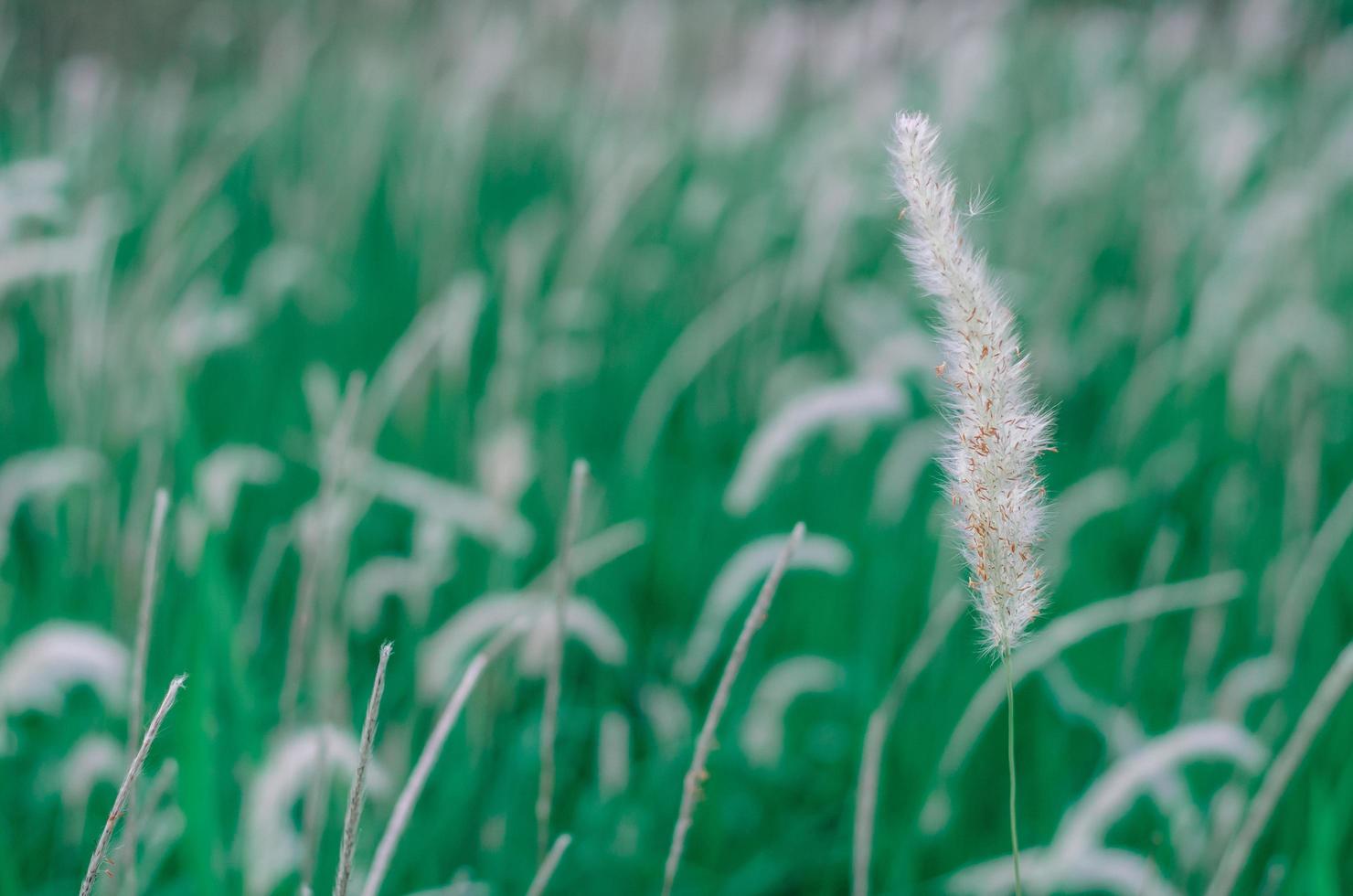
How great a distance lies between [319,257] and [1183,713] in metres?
1.42

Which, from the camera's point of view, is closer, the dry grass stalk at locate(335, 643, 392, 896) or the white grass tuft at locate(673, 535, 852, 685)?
the dry grass stalk at locate(335, 643, 392, 896)

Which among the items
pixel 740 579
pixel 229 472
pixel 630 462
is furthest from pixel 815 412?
pixel 229 472

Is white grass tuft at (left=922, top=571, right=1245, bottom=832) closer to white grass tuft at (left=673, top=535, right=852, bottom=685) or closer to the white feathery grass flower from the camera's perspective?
white grass tuft at (left=673, top=535, right=852, bottom=685)

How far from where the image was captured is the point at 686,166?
256 cm

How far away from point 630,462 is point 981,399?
0.99m

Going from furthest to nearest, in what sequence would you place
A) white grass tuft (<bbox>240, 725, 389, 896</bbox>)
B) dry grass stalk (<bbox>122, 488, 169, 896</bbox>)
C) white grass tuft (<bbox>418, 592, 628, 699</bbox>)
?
white grass tuft (<bbox>418, 592, 628, 699</bbox>) → white grass tuft (<bbox>240, 725, 389, 896</bbox>) → dry grass stalk (<bbox>122, 488, 169, 896</bbox>)

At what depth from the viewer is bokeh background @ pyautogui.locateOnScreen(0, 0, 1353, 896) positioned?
33.6 inches

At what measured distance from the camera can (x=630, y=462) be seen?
135 centimetres

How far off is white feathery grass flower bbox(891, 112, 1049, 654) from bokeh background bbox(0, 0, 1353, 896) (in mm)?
224

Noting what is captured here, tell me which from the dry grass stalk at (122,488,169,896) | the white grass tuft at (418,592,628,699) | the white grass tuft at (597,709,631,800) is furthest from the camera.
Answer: the white grass tuft at (597,709,631,800)

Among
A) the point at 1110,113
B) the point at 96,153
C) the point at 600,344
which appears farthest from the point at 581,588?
the point at 1110,113

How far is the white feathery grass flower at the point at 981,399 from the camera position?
14.6 inches

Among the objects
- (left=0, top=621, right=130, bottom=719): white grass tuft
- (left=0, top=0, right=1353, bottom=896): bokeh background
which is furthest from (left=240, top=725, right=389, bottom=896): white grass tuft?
(left=0, top=621, right=130, bottom=719): white grass tuft

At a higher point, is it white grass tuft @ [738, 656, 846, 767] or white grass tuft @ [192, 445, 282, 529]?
white grass tuft @ [192, 445, 282, 529]
